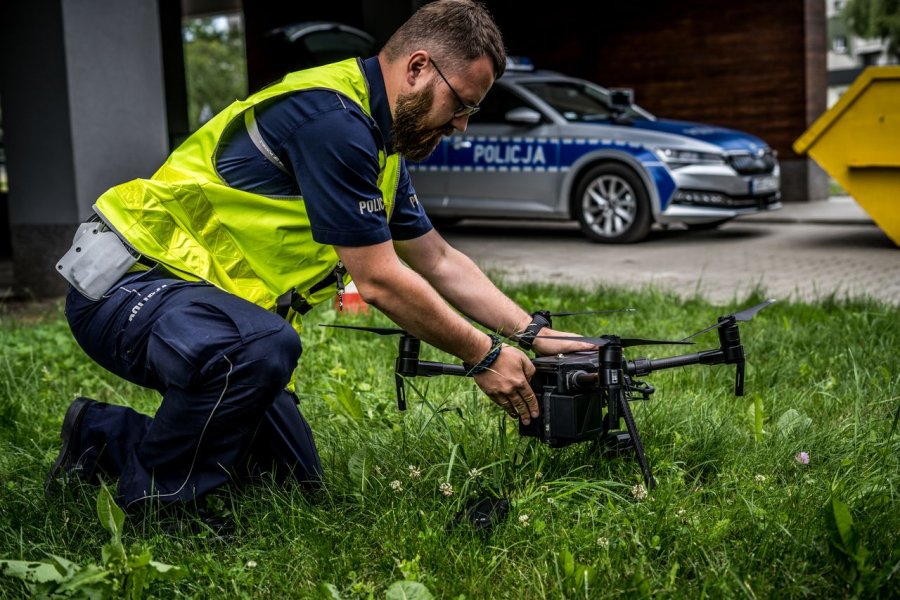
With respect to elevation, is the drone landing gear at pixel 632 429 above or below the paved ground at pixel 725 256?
above

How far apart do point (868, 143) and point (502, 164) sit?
3652 mm

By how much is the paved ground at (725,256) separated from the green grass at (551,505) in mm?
2876

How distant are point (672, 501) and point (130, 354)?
4.91 feet

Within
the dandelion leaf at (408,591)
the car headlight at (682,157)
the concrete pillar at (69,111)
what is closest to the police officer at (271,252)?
the dandelion leaf at (408,591)

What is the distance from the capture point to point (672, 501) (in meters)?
2.73

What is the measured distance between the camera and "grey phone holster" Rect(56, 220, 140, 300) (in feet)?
9.51

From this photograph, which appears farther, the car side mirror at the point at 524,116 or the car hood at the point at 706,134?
the car side mirror at the point at 524,116

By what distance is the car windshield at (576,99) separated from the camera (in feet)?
36.0

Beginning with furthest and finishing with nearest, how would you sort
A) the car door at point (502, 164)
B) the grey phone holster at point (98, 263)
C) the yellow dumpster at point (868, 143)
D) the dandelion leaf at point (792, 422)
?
the car door at point (502, 164), the yellow dumpster at point (868, 143), the dandelion leaf at point (792, 422), the grey phone holster at point (98, 263)

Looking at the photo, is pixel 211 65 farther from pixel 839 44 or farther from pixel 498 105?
pixel 498 105

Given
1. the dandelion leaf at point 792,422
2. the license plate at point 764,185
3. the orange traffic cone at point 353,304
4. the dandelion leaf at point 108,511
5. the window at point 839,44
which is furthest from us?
the window at point 839,44

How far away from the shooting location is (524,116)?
421 inches

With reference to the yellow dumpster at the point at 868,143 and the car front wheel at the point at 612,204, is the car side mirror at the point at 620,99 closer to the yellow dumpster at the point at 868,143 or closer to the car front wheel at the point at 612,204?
the car front wheel at the point at 612,204

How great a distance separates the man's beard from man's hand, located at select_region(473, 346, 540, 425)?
62 centimetres
